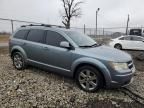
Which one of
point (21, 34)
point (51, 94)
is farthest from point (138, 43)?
point (51, 94)

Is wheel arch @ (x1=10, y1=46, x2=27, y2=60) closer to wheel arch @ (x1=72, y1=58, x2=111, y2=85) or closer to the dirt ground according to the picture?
wheel arch @ (x1=72, y1=58, x2=111, y2=85)

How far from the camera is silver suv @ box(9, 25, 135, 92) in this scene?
5.44 metres

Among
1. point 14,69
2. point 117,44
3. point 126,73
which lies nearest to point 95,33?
point 117,44

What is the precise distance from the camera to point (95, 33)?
28062 millimetres

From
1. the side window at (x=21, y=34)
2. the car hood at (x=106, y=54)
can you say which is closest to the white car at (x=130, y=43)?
the side window at (x=21, y=34)

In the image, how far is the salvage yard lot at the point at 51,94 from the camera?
499 centimetres

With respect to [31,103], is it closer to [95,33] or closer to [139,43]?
[139,43]

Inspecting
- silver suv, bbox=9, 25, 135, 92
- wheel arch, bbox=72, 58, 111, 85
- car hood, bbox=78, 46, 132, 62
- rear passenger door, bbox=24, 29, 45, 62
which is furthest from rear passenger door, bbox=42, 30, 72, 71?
car hood, bbox=78, 46, 132, 62

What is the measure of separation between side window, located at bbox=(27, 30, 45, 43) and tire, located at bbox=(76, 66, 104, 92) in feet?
6.36

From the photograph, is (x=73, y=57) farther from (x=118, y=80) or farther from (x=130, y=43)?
(x=130, y=43)

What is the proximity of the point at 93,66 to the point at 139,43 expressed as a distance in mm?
11770

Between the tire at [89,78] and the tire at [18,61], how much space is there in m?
2.56

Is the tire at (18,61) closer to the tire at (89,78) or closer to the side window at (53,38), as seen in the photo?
the side window at (53,38)

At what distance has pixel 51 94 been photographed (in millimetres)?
5500
